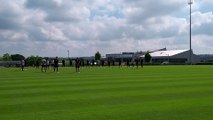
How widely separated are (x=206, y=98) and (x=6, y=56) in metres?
175

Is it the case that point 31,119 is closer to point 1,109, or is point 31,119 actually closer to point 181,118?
point 1,109

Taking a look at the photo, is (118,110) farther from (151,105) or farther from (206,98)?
(206,98)

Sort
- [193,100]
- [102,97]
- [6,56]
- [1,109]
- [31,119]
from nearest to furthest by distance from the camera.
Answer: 1. [31,119]
2. [1,109]
3. [193,100]
4. [102,97]
5. [6,56]

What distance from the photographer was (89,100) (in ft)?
48.3

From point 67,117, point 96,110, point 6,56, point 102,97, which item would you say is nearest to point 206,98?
point 102,97

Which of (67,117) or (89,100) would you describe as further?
(89,100)

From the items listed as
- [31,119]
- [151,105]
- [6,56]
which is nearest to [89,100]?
[151,105]

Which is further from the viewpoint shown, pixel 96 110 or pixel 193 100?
pixel 193 100

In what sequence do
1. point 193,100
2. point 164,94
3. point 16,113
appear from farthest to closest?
point 164,94 → point 193,100 → point 16,113

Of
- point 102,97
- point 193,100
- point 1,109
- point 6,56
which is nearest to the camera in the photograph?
point 1,109

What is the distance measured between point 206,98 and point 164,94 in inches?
81.9

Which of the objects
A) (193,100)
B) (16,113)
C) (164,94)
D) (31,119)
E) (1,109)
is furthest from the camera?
(164,94)

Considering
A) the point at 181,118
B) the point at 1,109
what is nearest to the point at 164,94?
the point at 181,118

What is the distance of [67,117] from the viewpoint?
10914mm
